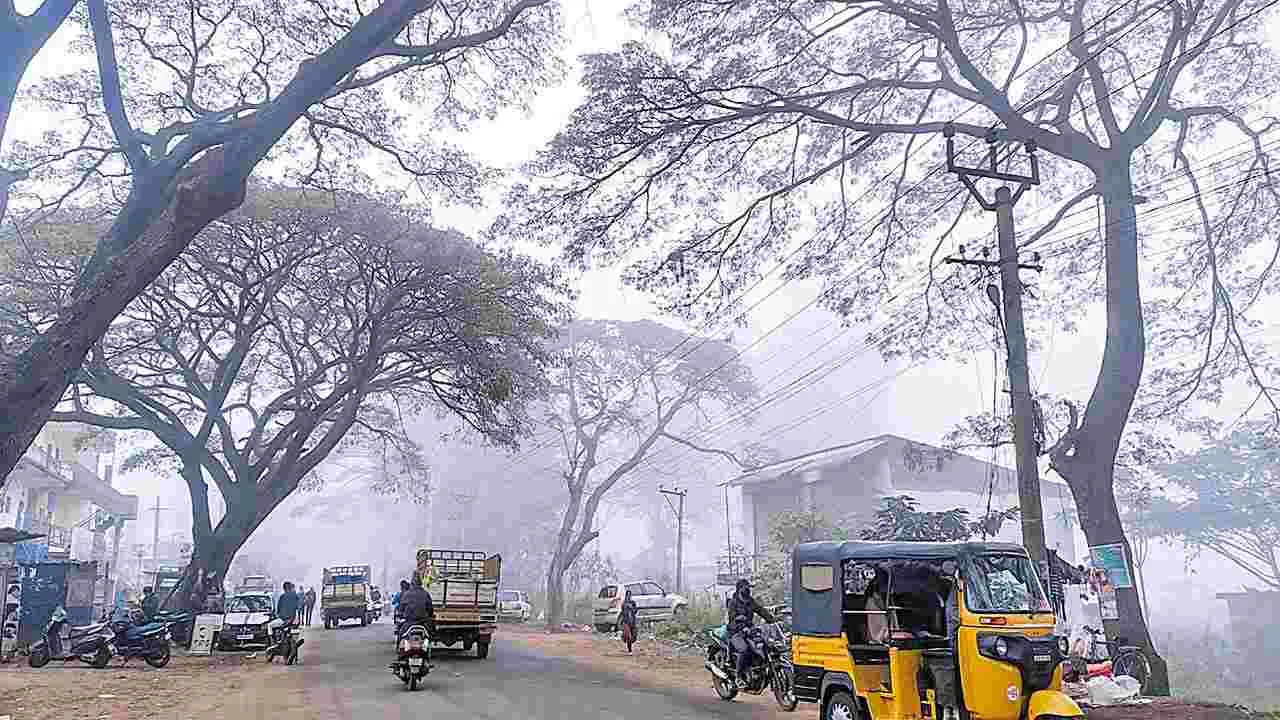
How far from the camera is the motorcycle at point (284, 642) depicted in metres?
20.1

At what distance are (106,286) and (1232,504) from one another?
87.8 ft

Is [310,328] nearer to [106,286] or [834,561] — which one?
[106,286]

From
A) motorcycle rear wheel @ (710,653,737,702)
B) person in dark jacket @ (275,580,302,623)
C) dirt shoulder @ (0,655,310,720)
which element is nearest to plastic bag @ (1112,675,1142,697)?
motorcycle rear wheel @ (710,653,737,702)

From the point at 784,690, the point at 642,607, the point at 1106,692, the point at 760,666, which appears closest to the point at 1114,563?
the point at 1106,692

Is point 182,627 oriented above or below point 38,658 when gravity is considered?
above

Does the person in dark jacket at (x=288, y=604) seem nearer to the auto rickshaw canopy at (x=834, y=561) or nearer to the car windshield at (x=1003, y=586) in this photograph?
the auto rickshaw canopy at (x=834, y=561)

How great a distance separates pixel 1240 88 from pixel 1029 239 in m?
4.59

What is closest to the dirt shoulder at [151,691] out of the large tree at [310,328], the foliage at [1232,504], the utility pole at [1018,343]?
the large tree at [310,328]

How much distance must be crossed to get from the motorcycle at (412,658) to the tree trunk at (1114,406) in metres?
9.60

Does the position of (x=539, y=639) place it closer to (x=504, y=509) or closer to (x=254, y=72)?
Answer: (x=254, y=72)

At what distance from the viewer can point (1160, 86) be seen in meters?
15.2

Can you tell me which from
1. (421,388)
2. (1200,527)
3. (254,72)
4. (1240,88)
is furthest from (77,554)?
(1240,88)

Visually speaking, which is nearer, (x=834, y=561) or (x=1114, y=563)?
(x=834, y=561)

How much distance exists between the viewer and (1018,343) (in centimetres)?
1323
